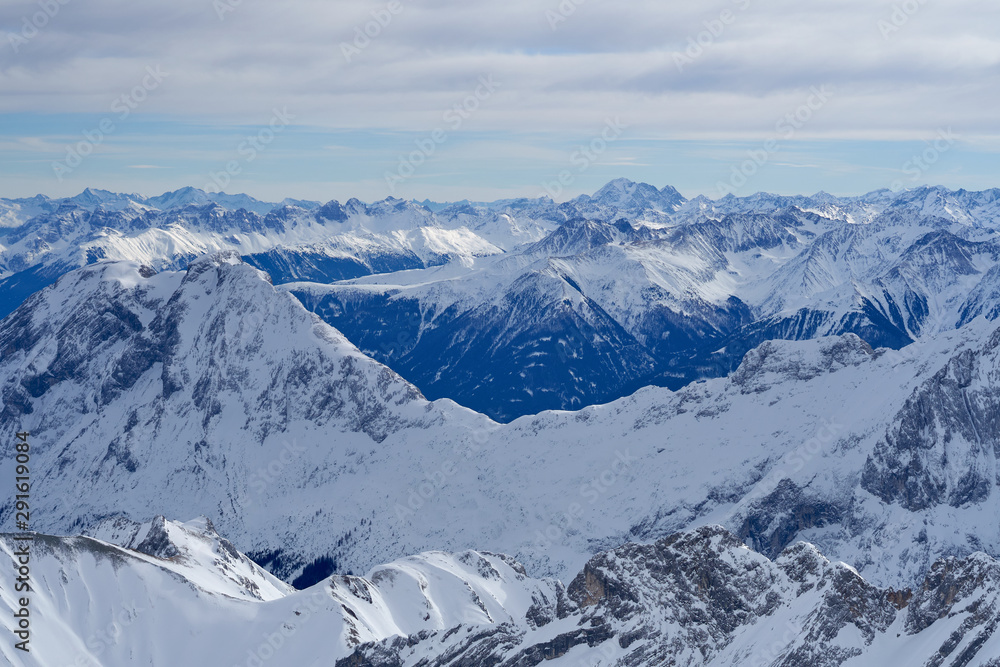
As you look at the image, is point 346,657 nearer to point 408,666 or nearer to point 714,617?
point 408,666

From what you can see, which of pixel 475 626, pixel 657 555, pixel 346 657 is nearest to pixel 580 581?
pixel 657 555

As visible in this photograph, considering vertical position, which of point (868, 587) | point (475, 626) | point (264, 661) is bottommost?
point (264, 661)

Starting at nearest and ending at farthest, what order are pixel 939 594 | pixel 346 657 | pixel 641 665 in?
pixel 939 594
pixel 641 665
pixel 346 657

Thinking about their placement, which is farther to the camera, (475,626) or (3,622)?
(3,622)

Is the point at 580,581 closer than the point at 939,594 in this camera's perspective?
No

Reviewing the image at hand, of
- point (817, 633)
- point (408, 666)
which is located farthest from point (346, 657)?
point (817, 633)

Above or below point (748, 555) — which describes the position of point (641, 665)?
below

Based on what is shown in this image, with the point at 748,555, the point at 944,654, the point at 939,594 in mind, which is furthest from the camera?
the point at 748,555

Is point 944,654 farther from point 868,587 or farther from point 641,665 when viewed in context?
point 641,665

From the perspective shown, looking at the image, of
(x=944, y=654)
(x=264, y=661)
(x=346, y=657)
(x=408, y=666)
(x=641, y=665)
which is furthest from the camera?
(x=264, y=661)
